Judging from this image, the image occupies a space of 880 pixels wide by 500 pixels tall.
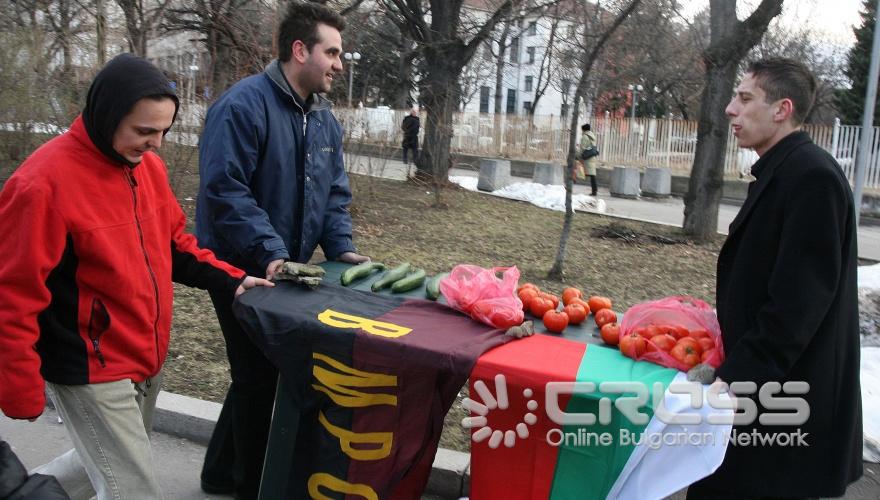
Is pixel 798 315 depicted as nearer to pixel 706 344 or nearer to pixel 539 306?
pixel 706 344

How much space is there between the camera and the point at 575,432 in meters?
2.88

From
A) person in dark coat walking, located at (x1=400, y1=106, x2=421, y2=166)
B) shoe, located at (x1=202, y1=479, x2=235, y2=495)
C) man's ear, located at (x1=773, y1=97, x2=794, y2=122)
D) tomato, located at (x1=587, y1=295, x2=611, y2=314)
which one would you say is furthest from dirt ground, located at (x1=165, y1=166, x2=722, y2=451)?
person in dark coat walking, located at (x1=400, y1=106, x2=421, y2=166)

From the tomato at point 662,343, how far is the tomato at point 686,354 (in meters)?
0.04

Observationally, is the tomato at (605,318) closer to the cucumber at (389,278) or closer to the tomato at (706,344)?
the tomato at (706,344)

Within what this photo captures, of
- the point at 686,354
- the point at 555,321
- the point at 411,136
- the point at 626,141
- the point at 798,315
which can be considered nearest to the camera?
the point at 798,315

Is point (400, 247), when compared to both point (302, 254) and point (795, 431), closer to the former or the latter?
point (302, 254)

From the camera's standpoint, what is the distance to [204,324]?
6094 mm

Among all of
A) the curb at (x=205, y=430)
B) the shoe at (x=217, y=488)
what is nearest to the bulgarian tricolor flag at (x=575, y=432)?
the curb at (x=205, y=430)

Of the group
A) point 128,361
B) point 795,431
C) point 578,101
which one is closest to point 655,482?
point 795,431

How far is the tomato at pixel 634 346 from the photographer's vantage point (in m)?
2.79

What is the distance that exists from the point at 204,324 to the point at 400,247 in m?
3.67

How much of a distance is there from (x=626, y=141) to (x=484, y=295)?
24.0 metres

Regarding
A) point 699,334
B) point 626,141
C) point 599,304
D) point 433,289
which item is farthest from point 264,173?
point 626,141

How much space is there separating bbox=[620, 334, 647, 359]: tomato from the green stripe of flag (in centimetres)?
3
